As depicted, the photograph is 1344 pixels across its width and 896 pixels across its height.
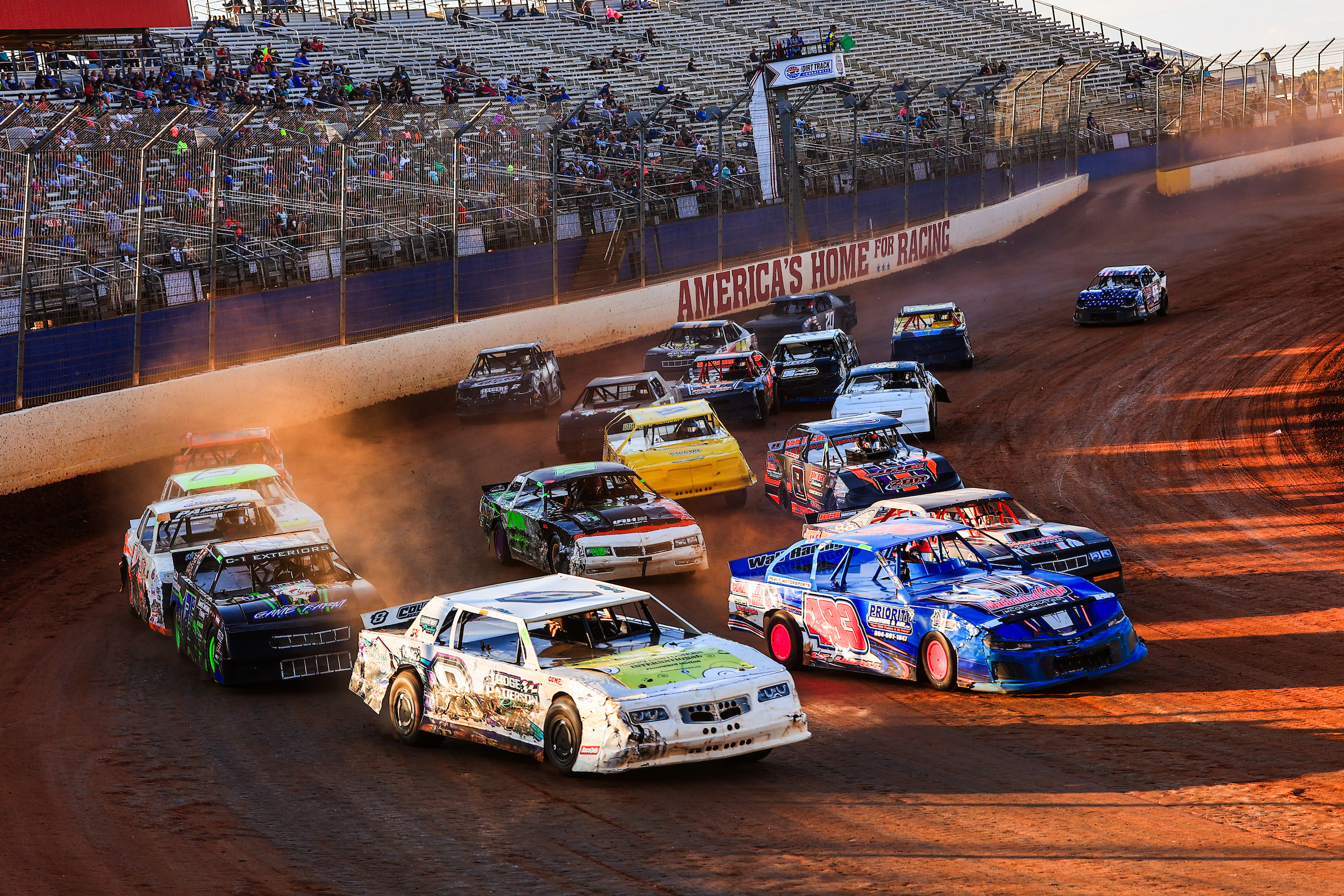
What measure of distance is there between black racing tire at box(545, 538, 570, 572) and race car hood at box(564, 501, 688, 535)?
0.31 meters

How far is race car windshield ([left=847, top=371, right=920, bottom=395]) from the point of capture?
851 inches

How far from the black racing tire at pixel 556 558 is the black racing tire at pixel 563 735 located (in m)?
5.88

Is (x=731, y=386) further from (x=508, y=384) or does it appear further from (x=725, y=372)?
(x=508, y=384)

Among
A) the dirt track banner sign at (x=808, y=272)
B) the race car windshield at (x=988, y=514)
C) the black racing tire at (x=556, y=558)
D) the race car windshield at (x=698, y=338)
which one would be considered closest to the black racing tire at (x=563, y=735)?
the race car windshield at (x=988, y=514)

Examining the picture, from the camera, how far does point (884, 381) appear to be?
2181cm

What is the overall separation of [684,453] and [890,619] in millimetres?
7494

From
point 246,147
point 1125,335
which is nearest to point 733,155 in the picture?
point 1125,335

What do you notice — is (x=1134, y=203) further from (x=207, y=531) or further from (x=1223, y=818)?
(x=1223, y=818)

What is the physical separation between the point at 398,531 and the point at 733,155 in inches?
941

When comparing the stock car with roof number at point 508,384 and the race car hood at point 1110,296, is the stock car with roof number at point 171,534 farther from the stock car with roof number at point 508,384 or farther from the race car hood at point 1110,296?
the race car hood at point 1110,296

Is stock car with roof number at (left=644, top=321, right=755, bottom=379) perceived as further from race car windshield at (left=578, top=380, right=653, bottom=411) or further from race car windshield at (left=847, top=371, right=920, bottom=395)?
race car windshield at (left=847, top=371, right=920, bottom=395)

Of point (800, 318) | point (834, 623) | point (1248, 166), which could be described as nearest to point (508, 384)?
point (800, 318)

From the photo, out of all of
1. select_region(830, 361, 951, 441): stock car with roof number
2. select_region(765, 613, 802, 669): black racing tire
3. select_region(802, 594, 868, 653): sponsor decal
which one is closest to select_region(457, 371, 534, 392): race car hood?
select_region(830, 361, 951, 441): stock car with roof number

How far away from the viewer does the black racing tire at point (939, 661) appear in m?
10.5
